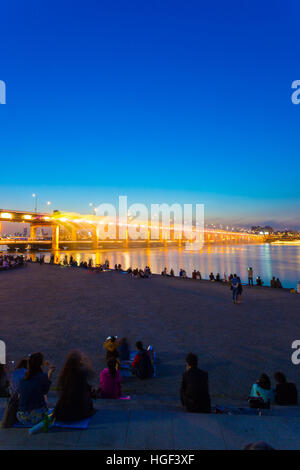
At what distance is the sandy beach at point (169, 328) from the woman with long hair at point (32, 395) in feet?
5.30

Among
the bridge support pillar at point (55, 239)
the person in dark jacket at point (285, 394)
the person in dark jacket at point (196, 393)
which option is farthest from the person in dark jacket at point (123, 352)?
the bridge support pillar at point (55, 239)

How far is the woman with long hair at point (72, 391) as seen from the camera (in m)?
2.83

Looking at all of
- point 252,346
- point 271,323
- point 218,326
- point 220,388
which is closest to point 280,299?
point 271,323

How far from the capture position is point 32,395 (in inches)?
112

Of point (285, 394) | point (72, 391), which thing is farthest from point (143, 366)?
point (285, 394)

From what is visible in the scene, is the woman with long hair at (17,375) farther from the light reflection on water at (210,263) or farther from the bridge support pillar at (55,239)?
the bridge support pillar at (55,239)

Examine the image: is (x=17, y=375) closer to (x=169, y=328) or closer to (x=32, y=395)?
(x=32, y=395)

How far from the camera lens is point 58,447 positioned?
2.51 metres

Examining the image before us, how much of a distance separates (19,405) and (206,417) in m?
1.99

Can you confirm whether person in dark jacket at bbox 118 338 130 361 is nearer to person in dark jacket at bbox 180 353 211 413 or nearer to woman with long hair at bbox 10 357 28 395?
woman with long hair at bbox 10 357 28 395

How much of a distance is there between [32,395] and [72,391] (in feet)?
1.36

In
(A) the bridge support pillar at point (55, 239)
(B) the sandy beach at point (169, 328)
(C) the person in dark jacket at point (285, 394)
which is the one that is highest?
(A) the bridge support pillar at point (55, 239)

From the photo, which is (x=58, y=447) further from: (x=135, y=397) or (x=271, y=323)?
(x=271, y=323)
